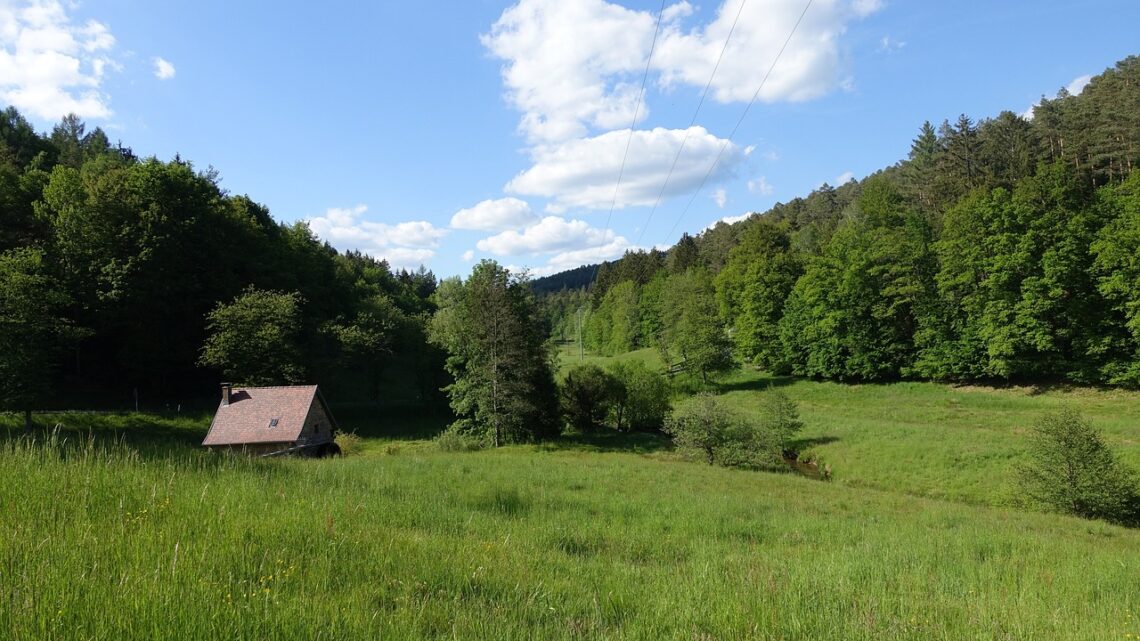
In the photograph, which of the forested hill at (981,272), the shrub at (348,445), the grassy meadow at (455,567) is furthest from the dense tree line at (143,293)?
the forested hill at (981,272)

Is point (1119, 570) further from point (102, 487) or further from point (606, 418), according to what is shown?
point (606, 418)

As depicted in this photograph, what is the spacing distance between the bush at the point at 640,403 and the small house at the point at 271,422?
23959 millimetres

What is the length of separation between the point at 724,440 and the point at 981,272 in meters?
28.4

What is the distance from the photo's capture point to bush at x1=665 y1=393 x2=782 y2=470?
30.4 metres

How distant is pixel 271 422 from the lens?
2956cm

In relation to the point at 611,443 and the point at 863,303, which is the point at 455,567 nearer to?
the point at 611,443

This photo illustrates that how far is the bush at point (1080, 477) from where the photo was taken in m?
18.8

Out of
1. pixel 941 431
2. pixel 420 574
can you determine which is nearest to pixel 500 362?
pixel 941 431

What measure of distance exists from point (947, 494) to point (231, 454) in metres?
27.9

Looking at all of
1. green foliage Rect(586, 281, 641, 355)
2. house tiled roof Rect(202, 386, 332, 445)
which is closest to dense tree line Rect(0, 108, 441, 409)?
house tiled roof Rect(202, 386, 332, 445)

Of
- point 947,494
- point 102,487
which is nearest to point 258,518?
point 102,487

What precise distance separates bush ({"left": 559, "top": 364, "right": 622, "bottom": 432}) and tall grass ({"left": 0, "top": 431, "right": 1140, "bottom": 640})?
35.6 meters

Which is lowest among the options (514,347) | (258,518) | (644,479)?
(644,479)

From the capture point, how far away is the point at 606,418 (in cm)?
4753
